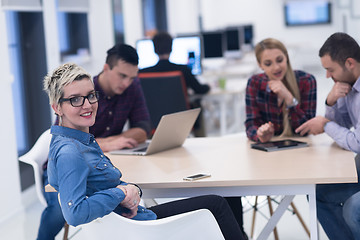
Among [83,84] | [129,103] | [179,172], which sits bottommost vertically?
[179,172]

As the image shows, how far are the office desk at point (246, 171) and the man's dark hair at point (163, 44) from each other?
225 centimetres

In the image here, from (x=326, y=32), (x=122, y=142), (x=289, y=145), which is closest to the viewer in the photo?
(x=289, y=145)

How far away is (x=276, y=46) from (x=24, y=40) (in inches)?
104

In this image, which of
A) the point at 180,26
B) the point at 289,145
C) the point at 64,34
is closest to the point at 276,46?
the point at 289,145

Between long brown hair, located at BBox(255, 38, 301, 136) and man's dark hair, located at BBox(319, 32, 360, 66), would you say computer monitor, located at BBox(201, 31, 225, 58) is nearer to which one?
long brown hair, located at BBox(255, 38, 301, 136)

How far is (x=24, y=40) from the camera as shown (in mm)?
4754

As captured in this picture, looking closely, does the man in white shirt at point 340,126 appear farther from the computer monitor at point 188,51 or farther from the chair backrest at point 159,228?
the computer monitor at point 188,51

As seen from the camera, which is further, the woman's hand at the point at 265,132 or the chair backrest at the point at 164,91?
the chair backrest at the point at 164,91

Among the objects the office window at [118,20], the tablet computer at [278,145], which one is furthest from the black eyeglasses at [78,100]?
the office window at [118,20]

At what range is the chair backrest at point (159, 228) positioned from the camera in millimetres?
1693

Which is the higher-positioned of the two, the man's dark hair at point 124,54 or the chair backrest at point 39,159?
the man's dark hair at point 124,54

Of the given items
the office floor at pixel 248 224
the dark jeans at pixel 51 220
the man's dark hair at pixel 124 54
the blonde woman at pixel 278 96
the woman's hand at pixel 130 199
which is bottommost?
the office floor at pixel 248 224

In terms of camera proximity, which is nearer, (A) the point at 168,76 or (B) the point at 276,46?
(B) the point at 276,46

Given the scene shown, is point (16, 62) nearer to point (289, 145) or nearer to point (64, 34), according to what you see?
point (64, 34)
